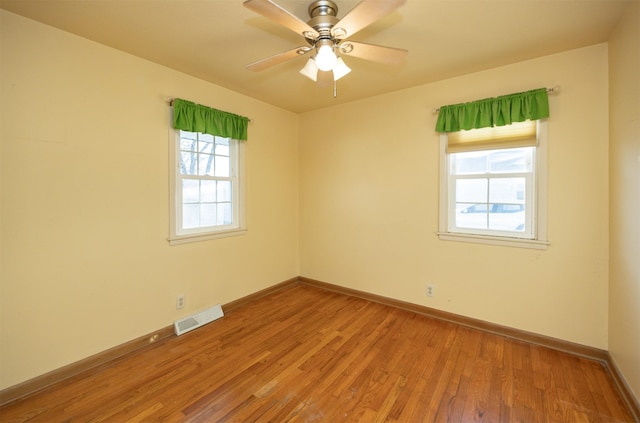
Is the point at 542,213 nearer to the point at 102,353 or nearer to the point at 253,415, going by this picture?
the point at 253,415

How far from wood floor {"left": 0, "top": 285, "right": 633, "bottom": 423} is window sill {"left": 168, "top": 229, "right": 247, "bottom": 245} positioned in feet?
3.01

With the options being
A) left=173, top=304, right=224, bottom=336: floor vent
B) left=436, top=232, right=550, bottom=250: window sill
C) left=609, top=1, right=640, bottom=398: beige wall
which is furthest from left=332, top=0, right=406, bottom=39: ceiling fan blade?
left=173, top=304, right=224, bottom=336: floor vent

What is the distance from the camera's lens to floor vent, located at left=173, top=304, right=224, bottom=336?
2738mm

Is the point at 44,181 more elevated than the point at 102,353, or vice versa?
the point at 44,181

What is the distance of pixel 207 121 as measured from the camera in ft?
9.59

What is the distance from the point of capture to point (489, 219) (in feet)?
9.20

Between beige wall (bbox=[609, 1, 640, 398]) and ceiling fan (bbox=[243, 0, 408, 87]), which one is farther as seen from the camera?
beige wall (bbox=[609, 1, 640, 398])

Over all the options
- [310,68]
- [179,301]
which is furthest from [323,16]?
[179,301]

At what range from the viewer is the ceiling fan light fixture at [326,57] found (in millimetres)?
1668

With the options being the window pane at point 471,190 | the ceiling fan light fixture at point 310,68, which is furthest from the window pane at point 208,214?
the window pane at point 471,190

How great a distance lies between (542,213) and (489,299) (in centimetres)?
95

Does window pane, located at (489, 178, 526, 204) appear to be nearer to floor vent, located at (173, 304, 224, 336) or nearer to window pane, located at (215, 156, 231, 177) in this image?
window pane, located at (215, 156, 231, 177)

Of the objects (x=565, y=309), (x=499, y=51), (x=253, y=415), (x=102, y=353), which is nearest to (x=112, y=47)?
(x=102, y=353)

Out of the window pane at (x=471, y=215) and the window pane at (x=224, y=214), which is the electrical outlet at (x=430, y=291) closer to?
the window pane at (x=471, y=215)
